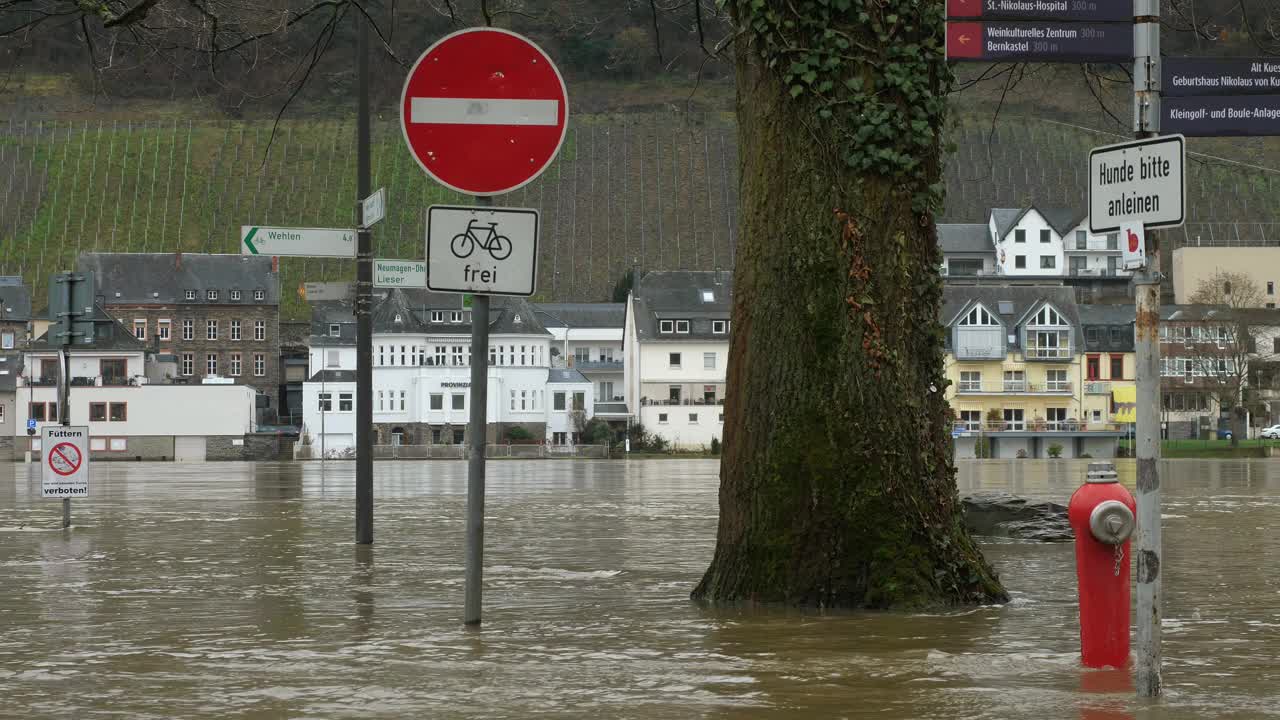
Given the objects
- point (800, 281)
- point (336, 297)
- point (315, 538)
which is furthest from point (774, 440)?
point (315, 538)

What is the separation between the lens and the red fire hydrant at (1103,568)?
7.49 m

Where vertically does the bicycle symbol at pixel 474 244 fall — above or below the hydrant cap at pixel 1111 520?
above

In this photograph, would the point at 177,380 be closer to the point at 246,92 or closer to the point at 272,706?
the point at 246,92

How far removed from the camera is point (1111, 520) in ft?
24.6

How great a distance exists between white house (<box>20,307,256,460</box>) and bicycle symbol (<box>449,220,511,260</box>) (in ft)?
316

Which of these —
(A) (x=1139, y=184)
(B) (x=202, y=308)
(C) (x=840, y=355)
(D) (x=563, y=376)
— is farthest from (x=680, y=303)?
(A) (x=1139, y=184)

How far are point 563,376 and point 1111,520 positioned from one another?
106418 mm

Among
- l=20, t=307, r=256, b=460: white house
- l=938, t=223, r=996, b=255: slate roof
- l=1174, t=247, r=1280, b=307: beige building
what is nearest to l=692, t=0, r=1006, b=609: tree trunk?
l=20, t=307, r=256, b=460: white house

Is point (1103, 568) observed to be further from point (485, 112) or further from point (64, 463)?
point (64, 463)

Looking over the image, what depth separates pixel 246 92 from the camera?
534 inches

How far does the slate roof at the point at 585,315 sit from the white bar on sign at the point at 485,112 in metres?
120

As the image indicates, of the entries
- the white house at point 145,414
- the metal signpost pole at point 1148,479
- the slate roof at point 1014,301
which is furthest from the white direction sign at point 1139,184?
the slate roof at point 1014,301

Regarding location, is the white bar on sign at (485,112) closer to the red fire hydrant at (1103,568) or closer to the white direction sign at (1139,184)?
the white direction sign at (1139,184)

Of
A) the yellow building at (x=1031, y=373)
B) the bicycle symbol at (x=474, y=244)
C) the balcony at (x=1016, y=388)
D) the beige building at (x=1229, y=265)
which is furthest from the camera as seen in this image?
the beige building at (x=1229, y=265)
